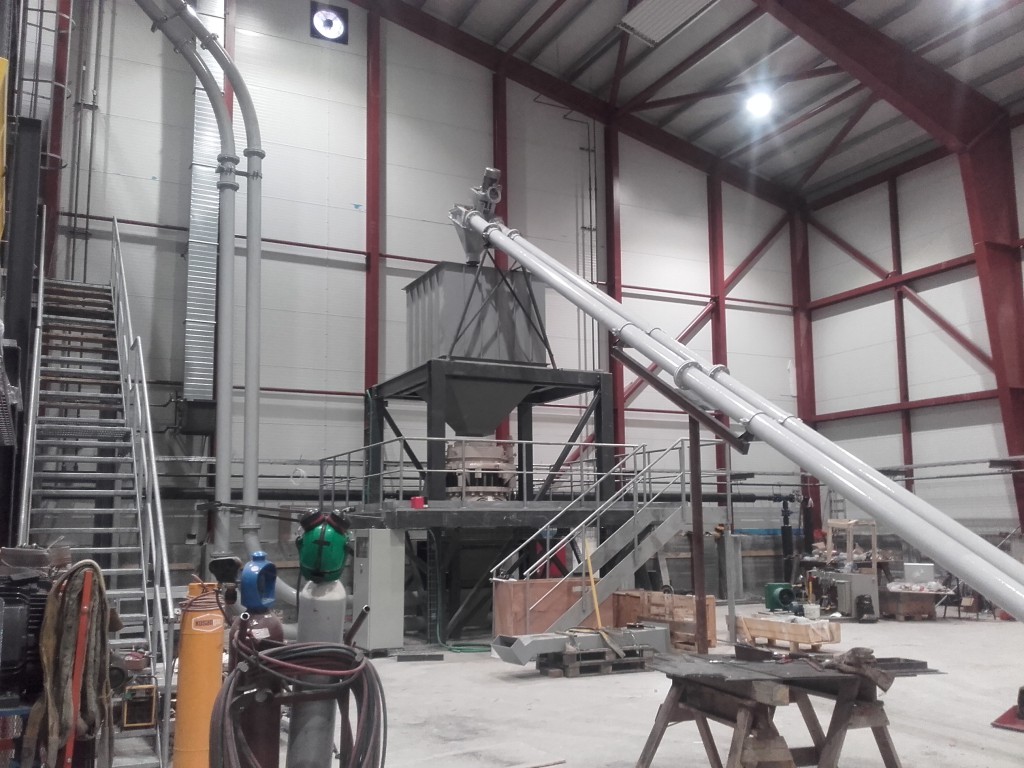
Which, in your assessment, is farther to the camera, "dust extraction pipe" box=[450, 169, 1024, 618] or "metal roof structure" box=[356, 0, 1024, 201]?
"metal roof structure" box=[356, 0, 1024, 201]

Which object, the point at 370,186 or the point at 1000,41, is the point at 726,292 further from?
the point at 370,186

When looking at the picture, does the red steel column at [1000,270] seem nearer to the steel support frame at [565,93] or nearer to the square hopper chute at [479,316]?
the steel support frame at [565,93]

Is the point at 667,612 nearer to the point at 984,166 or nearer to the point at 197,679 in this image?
the point at 197,679

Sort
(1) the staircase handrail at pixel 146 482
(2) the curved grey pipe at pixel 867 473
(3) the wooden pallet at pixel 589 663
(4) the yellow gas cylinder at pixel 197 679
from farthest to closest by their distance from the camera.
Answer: (3) the wooden pallet at pixel 589 663
(1) the staircase handrail at pixel 146 482
(4) the yellow gas cylinder at pixel 197 679
(2) the curved grey pipe at pixel 867 473

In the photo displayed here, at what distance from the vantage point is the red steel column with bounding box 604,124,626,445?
21953 millimetres

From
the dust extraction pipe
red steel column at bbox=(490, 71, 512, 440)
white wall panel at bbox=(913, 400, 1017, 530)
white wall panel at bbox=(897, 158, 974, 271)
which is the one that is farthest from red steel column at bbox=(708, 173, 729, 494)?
the dust extraction pipe

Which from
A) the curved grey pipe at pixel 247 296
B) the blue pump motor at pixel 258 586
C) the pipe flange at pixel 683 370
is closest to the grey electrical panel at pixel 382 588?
the curved grey pipe at pixel 247 296

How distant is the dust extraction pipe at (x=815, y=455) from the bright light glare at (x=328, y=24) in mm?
10684

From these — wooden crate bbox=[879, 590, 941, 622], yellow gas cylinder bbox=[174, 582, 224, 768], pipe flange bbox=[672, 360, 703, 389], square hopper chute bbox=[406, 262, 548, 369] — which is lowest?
wooden crate bbox=[879, 590, 941, 622]

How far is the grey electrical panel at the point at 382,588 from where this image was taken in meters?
12.7

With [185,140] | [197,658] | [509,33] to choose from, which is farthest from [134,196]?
[197,658]

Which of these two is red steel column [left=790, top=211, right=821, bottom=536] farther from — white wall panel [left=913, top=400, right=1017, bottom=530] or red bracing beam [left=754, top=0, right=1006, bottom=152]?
red bracing beam [left=754, top=0, right=1006, bottom=152]

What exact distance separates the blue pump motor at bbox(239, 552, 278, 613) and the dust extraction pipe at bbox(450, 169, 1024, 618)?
3687mm

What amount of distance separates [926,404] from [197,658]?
20.0 meters
